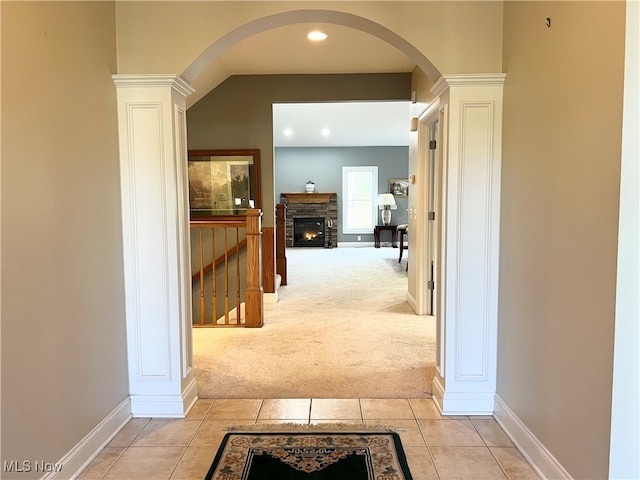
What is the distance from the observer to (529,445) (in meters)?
1.94

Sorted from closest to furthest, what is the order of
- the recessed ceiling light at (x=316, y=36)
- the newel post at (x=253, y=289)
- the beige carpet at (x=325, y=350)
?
the beige carpet at (x=325, y=350)
the recessed ceiling light at (x=316, y=36)
the newel post at (x=253, y=289)

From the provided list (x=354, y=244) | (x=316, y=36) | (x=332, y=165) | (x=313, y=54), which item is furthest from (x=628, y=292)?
(x=332, y=165)

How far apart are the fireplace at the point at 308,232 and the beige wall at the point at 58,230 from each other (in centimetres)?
887

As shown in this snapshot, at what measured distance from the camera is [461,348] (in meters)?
2.35

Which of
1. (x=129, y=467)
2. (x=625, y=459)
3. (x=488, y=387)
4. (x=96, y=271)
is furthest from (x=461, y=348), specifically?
(x=96, y=271)

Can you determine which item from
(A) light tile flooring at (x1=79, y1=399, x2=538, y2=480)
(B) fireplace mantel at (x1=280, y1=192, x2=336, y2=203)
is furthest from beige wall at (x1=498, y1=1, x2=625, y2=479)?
(B) fireplace mantel at (x1=280, y1=192, x2=336, y2=203)

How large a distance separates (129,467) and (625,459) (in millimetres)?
1948

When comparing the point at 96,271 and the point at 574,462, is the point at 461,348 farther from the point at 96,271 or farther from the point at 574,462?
the point at 96,271

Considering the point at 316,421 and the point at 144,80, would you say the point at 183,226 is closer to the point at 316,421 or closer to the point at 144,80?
the point at 144,80

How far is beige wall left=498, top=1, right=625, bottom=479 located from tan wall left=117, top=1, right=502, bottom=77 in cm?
13

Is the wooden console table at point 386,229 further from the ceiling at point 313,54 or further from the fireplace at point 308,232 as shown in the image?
the ceiling at point 313,54

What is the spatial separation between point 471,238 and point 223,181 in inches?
147

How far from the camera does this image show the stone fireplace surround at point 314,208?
10969 mm

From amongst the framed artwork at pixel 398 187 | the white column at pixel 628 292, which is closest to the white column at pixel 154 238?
the white column at pixel 628 292
